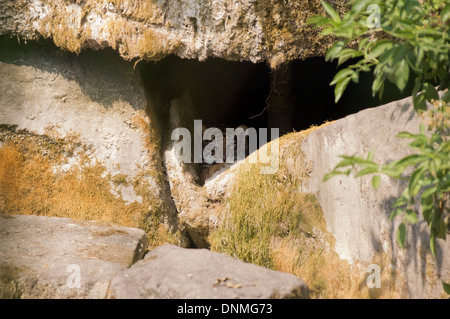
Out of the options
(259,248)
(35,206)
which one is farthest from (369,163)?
(35,206)

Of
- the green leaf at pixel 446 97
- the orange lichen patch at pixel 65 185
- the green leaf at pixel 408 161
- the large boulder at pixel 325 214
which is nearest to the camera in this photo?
the green leaf at pixel 408 161

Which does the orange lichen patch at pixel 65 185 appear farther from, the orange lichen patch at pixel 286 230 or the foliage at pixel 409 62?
the foliage at pixel 409 62

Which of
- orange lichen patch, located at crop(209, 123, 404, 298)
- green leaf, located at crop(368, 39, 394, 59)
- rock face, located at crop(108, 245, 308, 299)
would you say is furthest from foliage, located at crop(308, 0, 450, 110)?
orange lichen patch, located at crop(209, 123, 404, 298)

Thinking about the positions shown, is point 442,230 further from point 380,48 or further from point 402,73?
point 380,48

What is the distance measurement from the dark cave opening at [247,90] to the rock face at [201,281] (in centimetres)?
176

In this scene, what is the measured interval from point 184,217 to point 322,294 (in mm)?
1194

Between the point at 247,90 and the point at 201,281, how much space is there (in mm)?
2983

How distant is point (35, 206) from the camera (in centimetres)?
376

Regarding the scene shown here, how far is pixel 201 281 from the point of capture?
244 cm

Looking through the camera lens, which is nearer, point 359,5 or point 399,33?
point 399,33

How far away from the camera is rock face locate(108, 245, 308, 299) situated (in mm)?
2369

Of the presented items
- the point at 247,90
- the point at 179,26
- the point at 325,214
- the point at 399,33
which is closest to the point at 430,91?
the point at 399,33

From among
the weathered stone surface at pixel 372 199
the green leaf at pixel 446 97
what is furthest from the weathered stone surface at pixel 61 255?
the green leaf at pixel 446 97

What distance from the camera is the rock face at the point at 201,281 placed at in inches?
93.3
